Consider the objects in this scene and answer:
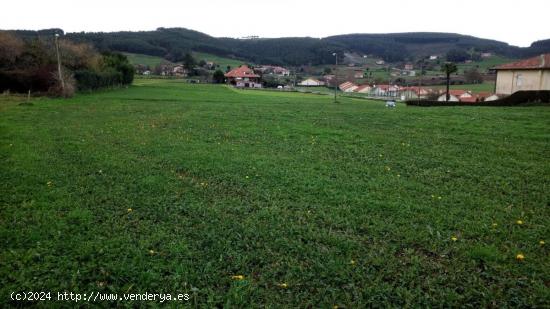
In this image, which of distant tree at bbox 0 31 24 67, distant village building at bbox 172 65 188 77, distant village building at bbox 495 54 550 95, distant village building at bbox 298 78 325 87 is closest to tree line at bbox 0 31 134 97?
distant tree at bbox 0 31 24 67

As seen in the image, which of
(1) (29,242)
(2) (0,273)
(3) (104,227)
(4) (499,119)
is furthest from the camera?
(4) (499,119)

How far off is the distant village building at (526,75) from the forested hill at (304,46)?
10408 centimetres

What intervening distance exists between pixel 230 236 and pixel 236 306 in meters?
1.51

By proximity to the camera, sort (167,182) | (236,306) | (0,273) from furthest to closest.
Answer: (167,182), (0,273), (236,306)

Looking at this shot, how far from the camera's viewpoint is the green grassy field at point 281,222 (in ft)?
13.3

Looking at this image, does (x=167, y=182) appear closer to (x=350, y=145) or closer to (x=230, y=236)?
(x=230, y=236)

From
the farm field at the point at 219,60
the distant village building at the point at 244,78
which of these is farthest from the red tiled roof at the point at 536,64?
the farm field at the point at 219,60

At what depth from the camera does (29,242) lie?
493 cm

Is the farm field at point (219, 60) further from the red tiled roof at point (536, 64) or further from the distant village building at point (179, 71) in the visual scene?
the red tiled roof at point (536, 64)

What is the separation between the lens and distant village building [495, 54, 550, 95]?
32406 millimetres

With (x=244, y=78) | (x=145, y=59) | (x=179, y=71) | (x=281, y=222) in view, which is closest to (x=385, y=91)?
(x=244, y=78)

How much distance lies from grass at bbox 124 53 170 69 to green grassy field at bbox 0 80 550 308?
110 metres

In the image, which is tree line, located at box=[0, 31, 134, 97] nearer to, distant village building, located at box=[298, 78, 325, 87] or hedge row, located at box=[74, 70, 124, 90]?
hedge row, located at box=[74, 70, 124, 90]

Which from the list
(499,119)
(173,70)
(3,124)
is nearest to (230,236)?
(3,124)
